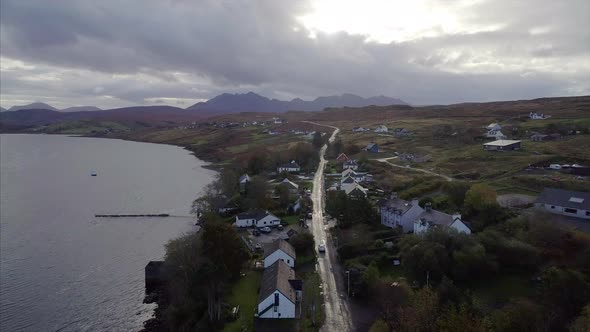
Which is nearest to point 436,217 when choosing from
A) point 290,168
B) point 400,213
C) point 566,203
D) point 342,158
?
point 400,213

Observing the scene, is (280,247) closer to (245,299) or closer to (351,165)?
(245,299)

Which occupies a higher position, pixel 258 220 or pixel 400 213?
pixel 400 213

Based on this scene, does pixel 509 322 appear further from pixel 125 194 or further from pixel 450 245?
pixel 125 194

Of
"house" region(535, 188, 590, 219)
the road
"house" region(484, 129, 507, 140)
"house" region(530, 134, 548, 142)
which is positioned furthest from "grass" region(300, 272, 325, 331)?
"house" region(484, 129, 507, 140)

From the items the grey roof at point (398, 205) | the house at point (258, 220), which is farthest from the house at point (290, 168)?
the grey roof at point (398, 205)

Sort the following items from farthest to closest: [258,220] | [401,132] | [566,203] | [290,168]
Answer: [401,132] < [290,168] < [258,220] < [566,203]

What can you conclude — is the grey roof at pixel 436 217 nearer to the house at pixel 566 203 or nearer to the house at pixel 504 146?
the house at pixel 566 203
